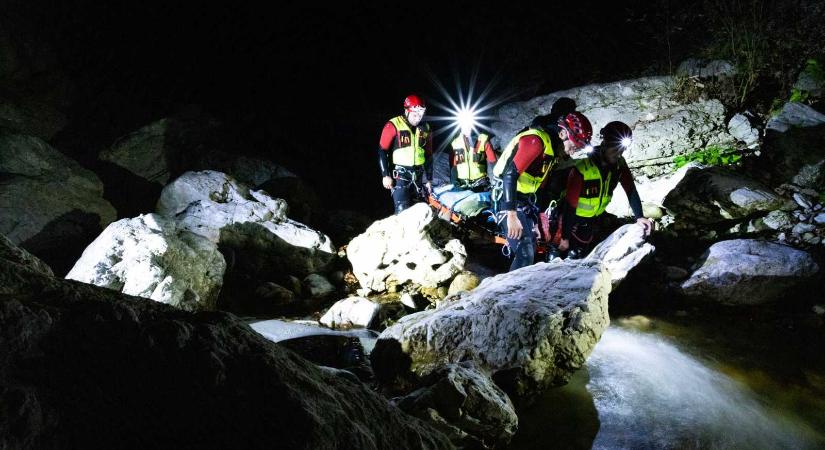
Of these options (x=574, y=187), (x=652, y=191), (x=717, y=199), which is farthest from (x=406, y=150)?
(x=717, y=199)

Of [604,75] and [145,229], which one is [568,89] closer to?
[604,75]

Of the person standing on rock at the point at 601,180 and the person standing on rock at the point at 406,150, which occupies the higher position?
the person standing on rock at the point at 406,150

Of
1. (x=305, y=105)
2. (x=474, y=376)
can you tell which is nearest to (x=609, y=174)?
(x=474, y=376)

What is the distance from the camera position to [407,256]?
20.4 ft

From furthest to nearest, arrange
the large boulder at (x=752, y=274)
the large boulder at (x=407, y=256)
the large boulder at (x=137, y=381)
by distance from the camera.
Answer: the large boulder at (x=407, y=256)
the large boulder at (x=752, y=274)
the large boulder at (x=137, y=381)

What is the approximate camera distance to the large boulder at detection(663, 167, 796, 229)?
22.9 feet

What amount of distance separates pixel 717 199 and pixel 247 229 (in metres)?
7.79

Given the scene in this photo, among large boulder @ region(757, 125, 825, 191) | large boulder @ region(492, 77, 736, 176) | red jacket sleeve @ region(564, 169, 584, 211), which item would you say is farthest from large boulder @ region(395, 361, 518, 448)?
large boulder @ region(757, 125, 825, 191)

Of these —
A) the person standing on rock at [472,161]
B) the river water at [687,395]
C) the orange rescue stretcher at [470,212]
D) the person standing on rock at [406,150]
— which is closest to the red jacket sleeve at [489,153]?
the person standing on rock at [472,161]

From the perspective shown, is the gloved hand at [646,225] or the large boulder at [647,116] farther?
the large boulder at [647,116]

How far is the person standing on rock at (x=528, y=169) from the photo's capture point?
5.34m

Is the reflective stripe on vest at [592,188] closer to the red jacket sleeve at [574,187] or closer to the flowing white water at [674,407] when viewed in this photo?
the red jacket sleeve at [574,187]

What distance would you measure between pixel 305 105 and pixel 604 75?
8.60m

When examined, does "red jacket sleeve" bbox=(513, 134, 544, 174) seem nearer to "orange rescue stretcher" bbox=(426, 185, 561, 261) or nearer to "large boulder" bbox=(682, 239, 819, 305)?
"orange rescue stretcher" bbox=(426, 185, 561, 261)
